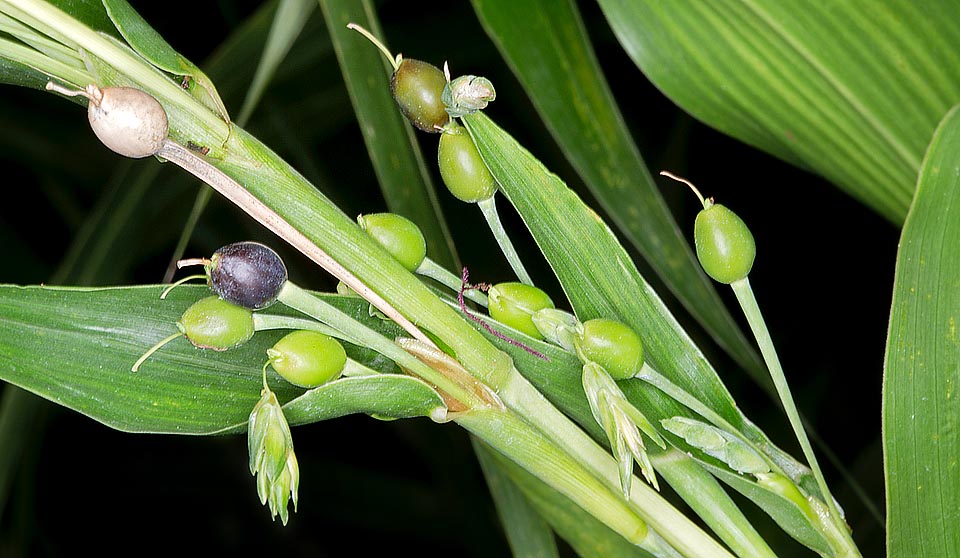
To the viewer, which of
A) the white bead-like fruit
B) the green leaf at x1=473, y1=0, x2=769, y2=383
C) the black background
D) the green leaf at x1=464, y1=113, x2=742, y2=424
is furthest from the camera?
the black background

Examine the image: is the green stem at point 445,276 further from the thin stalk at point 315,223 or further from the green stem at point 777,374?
the green stem at point 777,374

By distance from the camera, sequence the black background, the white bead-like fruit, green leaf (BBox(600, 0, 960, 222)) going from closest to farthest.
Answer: the white bead-like fruit → green leaf (BBox(600, 0, 960, 222)) → the black background

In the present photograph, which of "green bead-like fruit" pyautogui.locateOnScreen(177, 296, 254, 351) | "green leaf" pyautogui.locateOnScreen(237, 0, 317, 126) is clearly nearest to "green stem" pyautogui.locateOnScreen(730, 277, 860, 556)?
"green bead-like fruit" pyautogui.locateOnScreen(177, 296, 254, 351)

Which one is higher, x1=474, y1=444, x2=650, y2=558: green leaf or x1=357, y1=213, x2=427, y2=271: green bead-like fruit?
x1=357, y1=213, x2=427, y2=271: green bead-like fruit

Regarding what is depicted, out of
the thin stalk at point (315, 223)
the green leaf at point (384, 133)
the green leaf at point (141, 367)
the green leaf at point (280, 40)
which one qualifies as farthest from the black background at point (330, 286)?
the thin stalk at point (315, 223)

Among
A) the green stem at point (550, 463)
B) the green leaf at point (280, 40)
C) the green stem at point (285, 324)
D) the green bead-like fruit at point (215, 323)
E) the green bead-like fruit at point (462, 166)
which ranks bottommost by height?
the green stem at point (550, 463)

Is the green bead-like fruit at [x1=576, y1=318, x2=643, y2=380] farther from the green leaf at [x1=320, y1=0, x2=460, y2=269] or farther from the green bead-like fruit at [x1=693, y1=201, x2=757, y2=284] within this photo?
the green leaf at [x1=320, y1=0, x2=460, y2=269]

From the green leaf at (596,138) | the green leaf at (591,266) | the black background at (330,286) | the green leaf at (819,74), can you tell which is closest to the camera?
the green leaf at (591,266)
